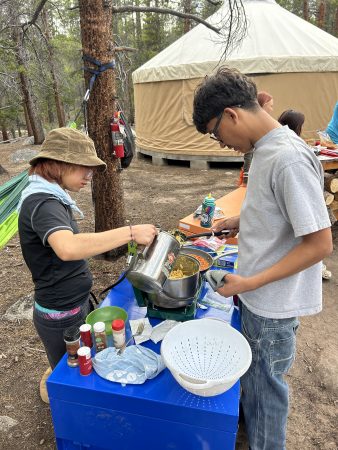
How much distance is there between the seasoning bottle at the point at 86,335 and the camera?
1612 millimetres

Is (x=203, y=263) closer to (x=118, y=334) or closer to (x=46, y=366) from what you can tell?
(x=118, y=334)

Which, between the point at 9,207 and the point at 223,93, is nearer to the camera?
the point at 223,93

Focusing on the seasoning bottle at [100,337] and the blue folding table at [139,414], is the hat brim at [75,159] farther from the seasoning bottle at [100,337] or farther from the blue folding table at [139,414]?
the blue folding table at [139,414]

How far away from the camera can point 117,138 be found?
3699 millimetres

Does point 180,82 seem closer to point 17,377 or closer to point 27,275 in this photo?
point 27,275

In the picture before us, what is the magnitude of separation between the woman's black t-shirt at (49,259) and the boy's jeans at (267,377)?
3.00ft

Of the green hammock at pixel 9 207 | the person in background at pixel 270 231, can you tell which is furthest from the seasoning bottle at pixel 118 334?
the green hammock at pixel 9 207

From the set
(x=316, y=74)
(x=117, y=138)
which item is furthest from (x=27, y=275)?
(x=316, y=74)

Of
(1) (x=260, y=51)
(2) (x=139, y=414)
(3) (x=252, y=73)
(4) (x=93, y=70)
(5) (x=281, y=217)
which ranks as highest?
(1) (x=260, y=51)

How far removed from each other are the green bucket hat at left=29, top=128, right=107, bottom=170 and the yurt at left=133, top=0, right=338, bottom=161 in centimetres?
697

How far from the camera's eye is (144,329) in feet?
5.90


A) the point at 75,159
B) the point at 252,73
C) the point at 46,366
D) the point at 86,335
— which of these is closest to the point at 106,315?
the point at 86,335

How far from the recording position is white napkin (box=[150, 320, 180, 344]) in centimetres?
173

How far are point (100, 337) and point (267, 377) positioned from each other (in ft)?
2.69
